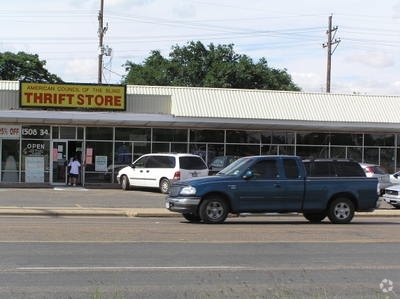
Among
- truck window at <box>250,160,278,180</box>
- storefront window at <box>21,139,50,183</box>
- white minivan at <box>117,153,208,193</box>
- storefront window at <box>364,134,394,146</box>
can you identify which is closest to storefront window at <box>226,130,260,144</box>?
storefront window at <box>364,134,394,146</box>

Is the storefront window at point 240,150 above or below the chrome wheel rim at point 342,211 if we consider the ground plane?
above

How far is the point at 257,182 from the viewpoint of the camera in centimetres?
1653

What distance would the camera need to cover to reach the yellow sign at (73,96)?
32.0 meters

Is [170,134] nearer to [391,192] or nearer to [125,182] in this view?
[125,182]

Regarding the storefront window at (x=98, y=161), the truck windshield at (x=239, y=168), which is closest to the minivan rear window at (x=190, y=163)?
the storefront window at (x=98, y=161)

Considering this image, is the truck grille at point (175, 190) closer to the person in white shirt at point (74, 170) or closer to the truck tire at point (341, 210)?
the truck tire at point (341, 210)

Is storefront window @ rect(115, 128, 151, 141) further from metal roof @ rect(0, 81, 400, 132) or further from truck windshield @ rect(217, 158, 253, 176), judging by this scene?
truck windshield @ rect(217, 158, 253, 176)

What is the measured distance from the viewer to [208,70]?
206 feet

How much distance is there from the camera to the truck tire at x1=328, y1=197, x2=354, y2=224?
17.2m

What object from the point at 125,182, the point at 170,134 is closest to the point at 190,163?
the point at 125,182
